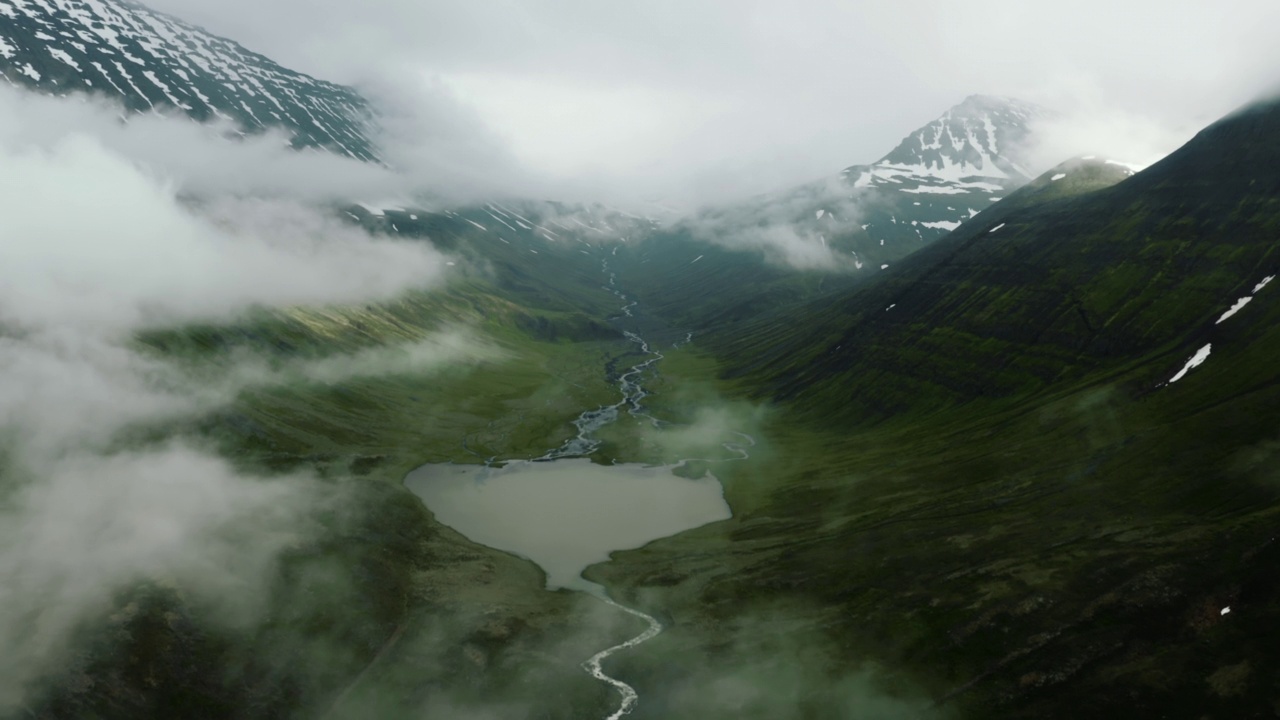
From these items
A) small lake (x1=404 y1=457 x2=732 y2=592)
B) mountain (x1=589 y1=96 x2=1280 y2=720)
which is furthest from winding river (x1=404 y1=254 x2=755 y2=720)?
mountain (x1=589 y1=96 x2=1280 y2=720)

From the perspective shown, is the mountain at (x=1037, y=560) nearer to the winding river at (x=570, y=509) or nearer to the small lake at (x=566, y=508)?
the winding river at (x=570, y=509)

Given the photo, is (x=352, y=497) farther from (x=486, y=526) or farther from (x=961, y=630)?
(x=961, y=630)

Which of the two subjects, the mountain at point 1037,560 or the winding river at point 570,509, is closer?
the mountain at point 1037,560

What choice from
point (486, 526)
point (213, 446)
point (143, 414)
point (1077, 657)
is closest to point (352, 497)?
point (486, 526)

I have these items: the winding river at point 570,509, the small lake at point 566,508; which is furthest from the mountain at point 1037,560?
the small lake at point 566,508

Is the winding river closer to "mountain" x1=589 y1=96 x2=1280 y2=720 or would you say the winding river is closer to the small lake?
the small lake

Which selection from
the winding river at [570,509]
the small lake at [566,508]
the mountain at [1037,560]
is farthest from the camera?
the small lake at [566,508]
